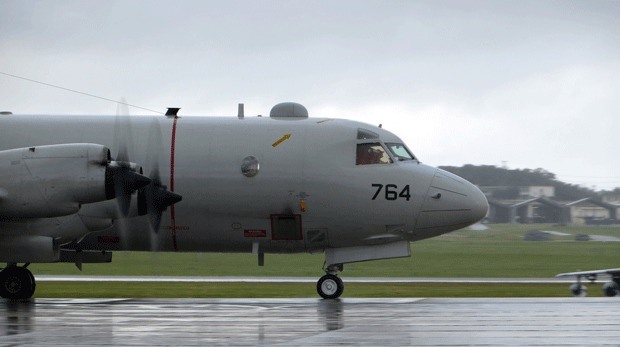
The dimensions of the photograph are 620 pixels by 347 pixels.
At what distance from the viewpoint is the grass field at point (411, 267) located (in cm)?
2978

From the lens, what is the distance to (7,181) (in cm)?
1866

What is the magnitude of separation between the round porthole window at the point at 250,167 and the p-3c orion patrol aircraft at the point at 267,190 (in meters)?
0.02

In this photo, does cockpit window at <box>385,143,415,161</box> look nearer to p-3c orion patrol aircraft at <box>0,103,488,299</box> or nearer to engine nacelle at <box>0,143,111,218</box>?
p-3c orion patrol aircraft at <box>0,103,488,299</box>

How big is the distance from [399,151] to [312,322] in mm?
7622

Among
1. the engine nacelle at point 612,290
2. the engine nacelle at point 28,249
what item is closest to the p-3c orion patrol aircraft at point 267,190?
the engine nacelle at point 28,249

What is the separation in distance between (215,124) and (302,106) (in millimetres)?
2346

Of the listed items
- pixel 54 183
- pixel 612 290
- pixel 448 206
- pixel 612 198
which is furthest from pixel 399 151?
pixel 612 198

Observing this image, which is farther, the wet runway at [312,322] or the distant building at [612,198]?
the distant building at [612,198]

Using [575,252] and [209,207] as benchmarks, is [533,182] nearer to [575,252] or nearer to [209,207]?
[575,252]

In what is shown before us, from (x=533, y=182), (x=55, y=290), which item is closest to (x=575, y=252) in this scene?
(x=533, y=182)

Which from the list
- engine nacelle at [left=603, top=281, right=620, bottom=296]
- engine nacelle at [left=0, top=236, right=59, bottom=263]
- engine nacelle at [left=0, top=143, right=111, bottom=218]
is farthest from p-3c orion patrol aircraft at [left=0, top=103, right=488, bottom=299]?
engine nacelle at [left=603, top=281, right=620, bottom=296]

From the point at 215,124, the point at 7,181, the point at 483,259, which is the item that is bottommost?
the point at 483,259

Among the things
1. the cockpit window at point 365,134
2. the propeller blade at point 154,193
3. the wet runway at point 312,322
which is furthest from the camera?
the cockpit window at point 365,134

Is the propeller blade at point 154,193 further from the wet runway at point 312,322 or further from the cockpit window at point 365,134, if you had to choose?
the cockpit window at point 365,134
